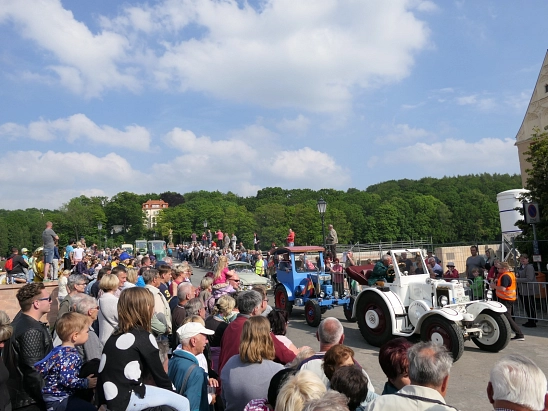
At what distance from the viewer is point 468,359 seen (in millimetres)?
7930

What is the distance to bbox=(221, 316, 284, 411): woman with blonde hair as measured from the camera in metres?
3.29

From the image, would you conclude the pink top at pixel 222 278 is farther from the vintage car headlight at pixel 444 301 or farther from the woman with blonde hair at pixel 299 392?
the woman with blonde hair at pixel 299 392

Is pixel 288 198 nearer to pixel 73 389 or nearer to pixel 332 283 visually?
pixel 332 283

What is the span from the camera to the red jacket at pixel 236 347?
3969 millimetres

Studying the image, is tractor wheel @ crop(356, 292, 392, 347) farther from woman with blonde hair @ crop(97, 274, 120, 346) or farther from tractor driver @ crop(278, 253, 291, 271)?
woman with blonde hair @ crop(97, 274, 120, 346)

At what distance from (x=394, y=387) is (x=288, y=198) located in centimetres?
10955

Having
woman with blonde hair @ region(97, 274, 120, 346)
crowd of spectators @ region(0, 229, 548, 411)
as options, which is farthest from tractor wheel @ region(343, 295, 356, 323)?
woman with blonde hair @ region(97, 274, 120, 346)

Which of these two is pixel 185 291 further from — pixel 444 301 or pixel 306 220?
pixel 306 220

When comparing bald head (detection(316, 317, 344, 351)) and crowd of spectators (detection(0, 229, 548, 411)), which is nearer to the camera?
crowd of spectators (detection(0, 229, 548, 411))

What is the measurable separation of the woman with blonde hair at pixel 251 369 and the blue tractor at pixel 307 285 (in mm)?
8019

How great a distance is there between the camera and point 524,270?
11.5m

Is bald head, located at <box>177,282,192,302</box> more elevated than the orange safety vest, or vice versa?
bald head, located at <box>177,282,192,302</box>

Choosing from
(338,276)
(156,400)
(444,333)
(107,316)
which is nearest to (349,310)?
(338,276)

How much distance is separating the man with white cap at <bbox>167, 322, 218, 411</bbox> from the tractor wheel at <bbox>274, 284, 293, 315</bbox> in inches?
353
